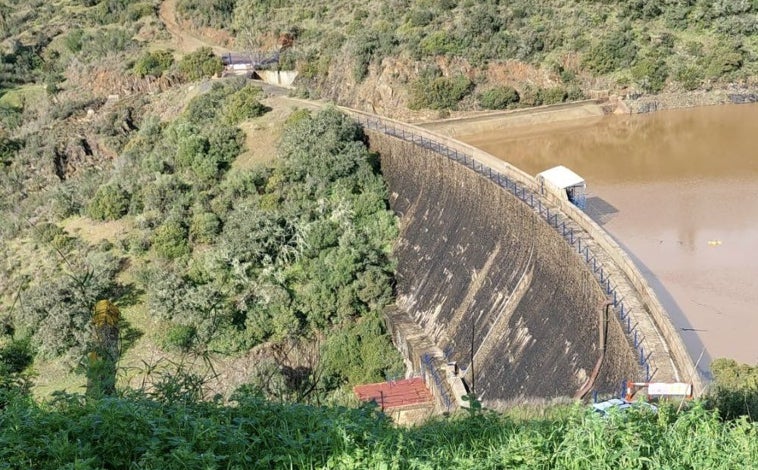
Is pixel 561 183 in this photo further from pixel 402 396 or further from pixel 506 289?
pixel 402 396

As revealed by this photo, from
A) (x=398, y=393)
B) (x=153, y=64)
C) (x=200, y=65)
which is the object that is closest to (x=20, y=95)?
(x=153, y=64)

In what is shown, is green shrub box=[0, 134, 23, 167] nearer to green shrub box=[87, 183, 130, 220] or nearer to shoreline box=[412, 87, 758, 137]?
green shrub box=[87, 183, 130, 220]

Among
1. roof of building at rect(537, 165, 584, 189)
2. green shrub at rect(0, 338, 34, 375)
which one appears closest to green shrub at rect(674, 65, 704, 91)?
roof of building at rect(537, 165, 584, 189)

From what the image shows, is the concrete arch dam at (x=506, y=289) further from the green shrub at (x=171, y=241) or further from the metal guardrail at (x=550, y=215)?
the green shrub at (x=171, y=241)

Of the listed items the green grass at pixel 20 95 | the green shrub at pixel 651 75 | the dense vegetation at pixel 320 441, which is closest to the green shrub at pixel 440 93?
the green shrub at pixel 651 75

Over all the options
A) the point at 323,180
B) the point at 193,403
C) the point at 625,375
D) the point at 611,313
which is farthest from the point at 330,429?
the point at 323,180

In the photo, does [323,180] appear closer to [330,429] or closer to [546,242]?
[546,242]
